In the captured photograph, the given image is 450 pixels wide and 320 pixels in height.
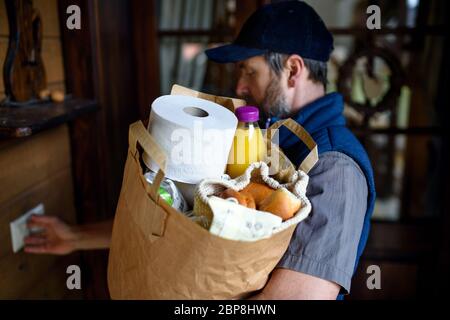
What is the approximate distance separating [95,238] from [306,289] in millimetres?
716

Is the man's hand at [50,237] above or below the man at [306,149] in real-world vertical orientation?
below

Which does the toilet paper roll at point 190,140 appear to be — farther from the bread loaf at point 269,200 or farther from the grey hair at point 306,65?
the grey hair at point 306,65

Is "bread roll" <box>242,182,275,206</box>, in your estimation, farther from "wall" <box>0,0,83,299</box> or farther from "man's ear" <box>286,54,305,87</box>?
"wall" <box>0,0,83,299</box>

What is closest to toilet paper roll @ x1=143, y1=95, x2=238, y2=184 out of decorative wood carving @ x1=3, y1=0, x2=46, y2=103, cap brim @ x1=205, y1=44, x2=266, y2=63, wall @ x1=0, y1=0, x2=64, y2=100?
cap brim @ x1=205, y1=44, x2=266, y2=63

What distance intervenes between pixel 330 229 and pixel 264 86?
0.46 metres

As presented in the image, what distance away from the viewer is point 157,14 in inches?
63.9

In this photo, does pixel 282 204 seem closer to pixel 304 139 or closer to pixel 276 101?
pixel 304 139

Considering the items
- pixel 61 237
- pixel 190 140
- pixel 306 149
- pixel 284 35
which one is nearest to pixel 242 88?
pixel 284 35

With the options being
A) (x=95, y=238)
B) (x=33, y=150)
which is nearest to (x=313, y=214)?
(x=95, y=238)

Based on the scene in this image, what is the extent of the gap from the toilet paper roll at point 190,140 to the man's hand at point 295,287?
0.72 feet

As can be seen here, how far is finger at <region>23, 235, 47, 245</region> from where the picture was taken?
3.86ft

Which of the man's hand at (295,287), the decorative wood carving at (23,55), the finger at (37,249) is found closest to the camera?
the man's hand at (295,287)

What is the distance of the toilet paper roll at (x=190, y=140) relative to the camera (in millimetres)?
721

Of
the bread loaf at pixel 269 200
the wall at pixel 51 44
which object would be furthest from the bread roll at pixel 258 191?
the wall at pixel 51 44
